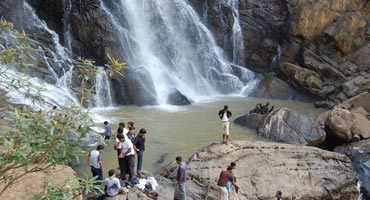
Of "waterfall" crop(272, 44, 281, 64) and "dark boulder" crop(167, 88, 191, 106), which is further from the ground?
"waterfall" crop(272, 44, 281, 64)

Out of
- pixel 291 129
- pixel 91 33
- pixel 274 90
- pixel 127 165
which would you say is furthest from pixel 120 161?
pixel 274 90

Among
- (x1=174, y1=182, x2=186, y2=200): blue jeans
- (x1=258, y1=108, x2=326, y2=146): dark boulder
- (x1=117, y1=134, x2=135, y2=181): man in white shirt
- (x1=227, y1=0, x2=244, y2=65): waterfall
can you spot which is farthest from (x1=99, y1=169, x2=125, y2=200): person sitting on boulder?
(x1=227, y1=0, x2=244, y2=65): waterfall

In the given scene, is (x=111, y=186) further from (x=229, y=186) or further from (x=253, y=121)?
(x=253, y=121)

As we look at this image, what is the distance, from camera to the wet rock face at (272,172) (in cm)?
1121

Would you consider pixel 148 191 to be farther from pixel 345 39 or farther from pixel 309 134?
pixel 345 39

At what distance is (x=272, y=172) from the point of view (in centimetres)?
1202

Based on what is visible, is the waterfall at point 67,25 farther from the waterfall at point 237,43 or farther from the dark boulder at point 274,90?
the dark boulder at point 274,90

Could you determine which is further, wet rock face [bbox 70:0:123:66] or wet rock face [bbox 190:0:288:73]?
wet rock face [bbox 190:0:288:73]

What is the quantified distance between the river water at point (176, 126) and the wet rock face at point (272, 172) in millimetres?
3052

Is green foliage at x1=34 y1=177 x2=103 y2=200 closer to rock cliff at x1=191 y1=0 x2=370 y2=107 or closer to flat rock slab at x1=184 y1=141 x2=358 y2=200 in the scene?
flat rock slab at x1=184 y1=141 x2=358 y2=200

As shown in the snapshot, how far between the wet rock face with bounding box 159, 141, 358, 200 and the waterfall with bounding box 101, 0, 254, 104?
14.6 metres

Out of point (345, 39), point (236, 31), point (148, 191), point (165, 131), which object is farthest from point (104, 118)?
point (345, 39)

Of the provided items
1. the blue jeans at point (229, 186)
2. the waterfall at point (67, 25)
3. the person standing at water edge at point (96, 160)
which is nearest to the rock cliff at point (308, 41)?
the waterfall at point (67, 25)

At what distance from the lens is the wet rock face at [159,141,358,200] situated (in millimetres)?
11211
